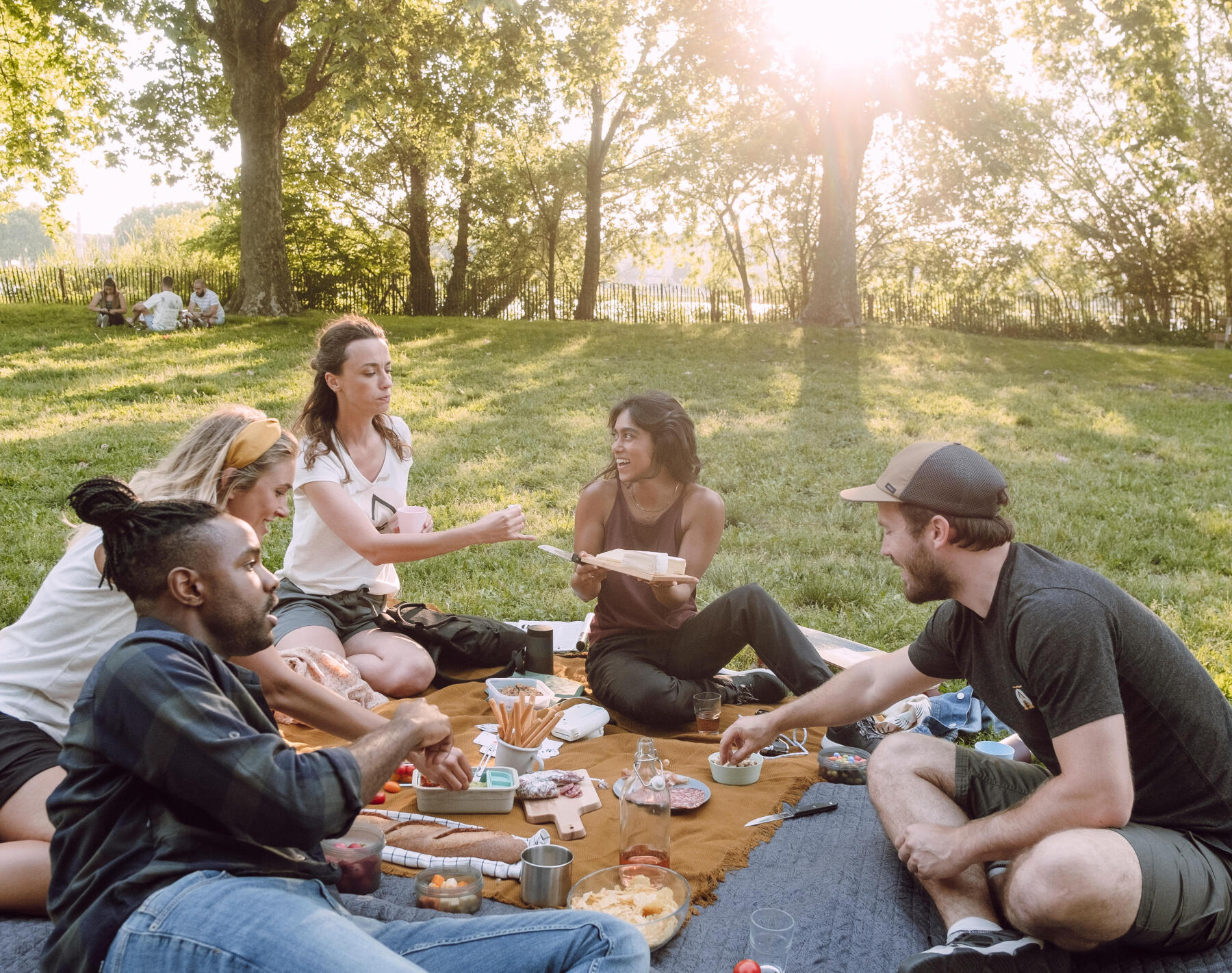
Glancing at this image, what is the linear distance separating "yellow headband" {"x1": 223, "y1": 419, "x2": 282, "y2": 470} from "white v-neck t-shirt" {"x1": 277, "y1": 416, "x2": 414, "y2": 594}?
1532 millimetres

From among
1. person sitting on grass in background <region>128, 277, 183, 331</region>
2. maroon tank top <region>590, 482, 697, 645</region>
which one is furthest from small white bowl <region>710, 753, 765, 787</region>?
person sitting on grass in background <region>128, 277, 183, 331</region>

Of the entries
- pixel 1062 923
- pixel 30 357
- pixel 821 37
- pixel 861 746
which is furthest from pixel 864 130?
pixel 1062 923

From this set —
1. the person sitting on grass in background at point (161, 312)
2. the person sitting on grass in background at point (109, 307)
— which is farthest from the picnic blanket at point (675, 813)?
the person sitting on grass in background at point (109, 307)

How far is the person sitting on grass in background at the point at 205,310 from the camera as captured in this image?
1742 centimetres

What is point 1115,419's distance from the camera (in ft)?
40.1

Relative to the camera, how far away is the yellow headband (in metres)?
3.30

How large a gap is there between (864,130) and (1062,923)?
63.0 feet

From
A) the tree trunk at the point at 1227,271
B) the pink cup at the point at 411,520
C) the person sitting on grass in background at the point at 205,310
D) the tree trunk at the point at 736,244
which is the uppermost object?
the tree trunk at the point at 736,244

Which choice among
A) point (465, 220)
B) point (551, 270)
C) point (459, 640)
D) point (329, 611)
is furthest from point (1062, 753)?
point (465, 220)

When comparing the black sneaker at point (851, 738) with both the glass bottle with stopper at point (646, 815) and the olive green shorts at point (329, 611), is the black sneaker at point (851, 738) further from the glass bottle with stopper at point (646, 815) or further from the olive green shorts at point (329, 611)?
the olive green shorts at point (329, 611)

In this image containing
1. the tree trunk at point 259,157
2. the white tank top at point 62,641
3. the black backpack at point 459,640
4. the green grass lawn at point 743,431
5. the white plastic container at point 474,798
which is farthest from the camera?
the tree trunk at point 259,157

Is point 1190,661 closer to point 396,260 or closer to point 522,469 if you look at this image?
point 522,469

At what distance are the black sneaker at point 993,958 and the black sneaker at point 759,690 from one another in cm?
243

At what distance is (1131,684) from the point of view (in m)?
2.67
